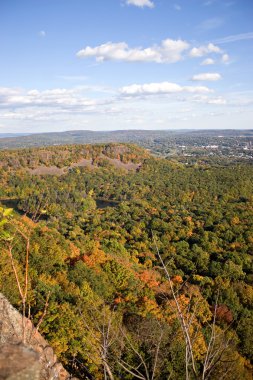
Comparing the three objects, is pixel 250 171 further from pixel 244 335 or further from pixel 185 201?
pixel 244 335

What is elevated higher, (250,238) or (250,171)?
(250,171)

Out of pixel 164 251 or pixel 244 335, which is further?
pixel 164 251

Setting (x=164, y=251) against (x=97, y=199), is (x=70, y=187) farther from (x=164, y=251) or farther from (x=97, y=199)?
(x=164, y=251)

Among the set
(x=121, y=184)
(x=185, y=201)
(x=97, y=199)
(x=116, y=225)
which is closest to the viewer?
Result: (x=116, y=225)

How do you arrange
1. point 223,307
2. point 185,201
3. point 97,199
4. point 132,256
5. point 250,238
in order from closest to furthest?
point 223,307, point 132,256, point 250,238, point 185,201, point 97,199

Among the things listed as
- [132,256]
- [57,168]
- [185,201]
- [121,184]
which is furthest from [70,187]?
[132,256]

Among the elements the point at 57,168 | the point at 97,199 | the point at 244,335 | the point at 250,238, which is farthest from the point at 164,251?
the point at 57,168
